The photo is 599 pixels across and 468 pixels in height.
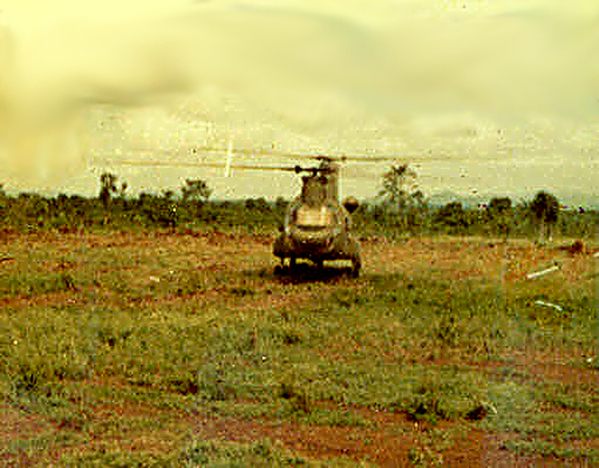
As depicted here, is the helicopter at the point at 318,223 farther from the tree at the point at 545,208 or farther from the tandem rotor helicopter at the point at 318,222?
the tree at the point at 545,208

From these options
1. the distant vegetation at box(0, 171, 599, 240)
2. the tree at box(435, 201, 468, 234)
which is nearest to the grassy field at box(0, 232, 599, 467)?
the distant vegetation at box(0, 171, 599, 240)

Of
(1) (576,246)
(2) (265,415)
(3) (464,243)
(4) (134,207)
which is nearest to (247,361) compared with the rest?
(2) (265,415)

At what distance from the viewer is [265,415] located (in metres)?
7.86

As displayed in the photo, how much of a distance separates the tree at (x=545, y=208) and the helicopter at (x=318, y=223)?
3000cm

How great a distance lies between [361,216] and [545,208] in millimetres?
20347

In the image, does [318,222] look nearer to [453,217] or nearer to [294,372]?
[294,372]

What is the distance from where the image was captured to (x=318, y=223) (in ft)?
61.2

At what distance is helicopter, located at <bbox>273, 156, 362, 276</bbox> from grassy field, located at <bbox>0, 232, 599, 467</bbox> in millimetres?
1037

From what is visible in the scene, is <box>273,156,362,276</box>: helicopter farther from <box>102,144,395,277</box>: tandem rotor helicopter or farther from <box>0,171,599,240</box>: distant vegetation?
<box>0,171,599,240</box>: distant vegetation

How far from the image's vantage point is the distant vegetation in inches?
1737

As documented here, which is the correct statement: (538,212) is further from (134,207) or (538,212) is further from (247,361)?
(247,361)

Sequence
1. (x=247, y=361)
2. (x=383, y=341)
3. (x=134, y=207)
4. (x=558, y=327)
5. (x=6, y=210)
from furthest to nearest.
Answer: (x=134, y=207), (x=6, y=210), (x=558, y=327), (x=383, y=341), (x=247, y=361)

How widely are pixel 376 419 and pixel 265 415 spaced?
4.24 ft

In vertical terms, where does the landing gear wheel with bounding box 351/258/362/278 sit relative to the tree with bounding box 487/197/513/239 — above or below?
below
